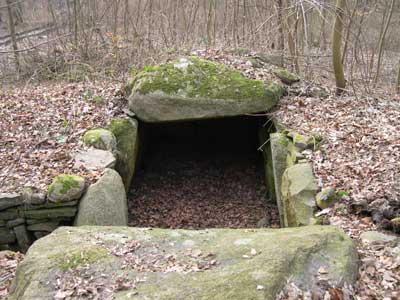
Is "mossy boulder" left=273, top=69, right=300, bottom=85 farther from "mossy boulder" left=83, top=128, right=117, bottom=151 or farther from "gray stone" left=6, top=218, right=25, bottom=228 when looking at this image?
"gray stone" left=6, top=218, right=25, bottom=228

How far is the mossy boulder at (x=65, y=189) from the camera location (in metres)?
5.04

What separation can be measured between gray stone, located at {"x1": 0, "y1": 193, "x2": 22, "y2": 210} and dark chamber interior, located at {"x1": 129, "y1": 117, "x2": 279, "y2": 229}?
1661 millimetres

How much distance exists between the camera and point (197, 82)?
643 cm

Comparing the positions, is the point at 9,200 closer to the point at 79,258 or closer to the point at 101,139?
the point at 101,139

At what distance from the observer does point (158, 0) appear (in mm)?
9664

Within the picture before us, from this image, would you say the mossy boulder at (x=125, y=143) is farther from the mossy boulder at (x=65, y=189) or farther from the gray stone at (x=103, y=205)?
the mossy boulder at (x=65, y=189)

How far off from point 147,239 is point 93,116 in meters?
3.41

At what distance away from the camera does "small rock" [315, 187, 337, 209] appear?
4402 mm

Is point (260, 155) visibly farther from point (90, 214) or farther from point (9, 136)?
point (9, 136)

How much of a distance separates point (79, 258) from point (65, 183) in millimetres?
2044

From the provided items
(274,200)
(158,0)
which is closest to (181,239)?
(274,200)

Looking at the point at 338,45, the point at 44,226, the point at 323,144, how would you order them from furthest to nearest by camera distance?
1. the point at 338,45
2. the point at 323,144
3. the point at 44,226

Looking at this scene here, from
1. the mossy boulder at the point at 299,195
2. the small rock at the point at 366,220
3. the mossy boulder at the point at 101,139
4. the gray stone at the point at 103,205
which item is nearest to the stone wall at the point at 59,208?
the gray stone at the point at 103,205

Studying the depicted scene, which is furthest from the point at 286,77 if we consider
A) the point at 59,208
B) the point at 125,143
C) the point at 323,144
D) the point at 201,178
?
the point at 59,208
